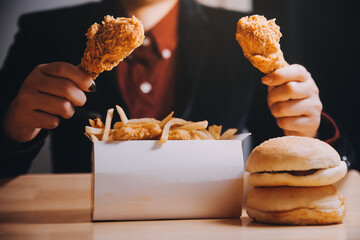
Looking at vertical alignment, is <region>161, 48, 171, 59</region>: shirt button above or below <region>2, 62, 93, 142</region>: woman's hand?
above

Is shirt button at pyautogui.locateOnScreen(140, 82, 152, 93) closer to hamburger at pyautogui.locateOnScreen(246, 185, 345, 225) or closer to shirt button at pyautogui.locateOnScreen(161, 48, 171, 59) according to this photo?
shirt button at pyautogui.locateOnScreen(161, 48, 171, 59)

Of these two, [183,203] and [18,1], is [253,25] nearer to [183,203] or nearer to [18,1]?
[183,203]

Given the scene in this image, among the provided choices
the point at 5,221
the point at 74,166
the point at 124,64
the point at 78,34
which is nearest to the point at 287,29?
the point at 124,64

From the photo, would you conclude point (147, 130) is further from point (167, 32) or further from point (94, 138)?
point (167, 32)

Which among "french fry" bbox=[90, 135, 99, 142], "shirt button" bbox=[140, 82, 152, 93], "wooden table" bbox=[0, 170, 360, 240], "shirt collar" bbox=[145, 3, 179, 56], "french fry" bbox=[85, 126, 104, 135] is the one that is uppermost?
"shirt collar" bbox=[145, 3, 179, 56]

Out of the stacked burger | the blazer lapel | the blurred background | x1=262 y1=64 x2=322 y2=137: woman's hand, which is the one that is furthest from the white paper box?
the blurred background
